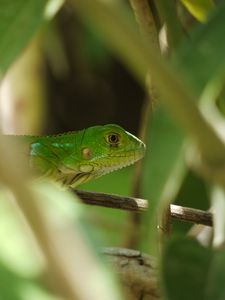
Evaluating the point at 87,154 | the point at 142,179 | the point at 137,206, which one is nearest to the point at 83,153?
the point at 87,154

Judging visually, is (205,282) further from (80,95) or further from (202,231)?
(80,95)

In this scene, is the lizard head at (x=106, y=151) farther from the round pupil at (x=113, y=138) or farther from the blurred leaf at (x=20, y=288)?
the blurred leaf at (x=20, y=288)

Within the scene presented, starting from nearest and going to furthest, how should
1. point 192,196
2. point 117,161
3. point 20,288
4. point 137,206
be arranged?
1. point 20,288
2. point 137,206
3. point 192,196
4. point 117,161

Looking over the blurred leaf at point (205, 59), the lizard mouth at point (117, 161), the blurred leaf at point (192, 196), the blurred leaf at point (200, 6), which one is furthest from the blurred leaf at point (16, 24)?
the lizard mouth at point (117, 161)

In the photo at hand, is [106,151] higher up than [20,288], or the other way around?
[20,288]

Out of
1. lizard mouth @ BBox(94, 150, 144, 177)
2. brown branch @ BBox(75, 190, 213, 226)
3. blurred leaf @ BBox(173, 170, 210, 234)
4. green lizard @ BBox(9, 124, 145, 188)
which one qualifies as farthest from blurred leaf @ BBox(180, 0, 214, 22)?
lizard mouth @ BBox(94, 150, 144, 177)

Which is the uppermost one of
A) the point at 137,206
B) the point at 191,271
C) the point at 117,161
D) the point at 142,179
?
the point at 142,179

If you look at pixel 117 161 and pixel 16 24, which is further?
pixel 117 161

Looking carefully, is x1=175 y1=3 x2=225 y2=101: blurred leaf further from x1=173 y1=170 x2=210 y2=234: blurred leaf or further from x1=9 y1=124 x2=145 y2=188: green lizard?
x1=9 y1=124 x2=145 y2=188: green lizard

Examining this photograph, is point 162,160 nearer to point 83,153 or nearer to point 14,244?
point 14,244
